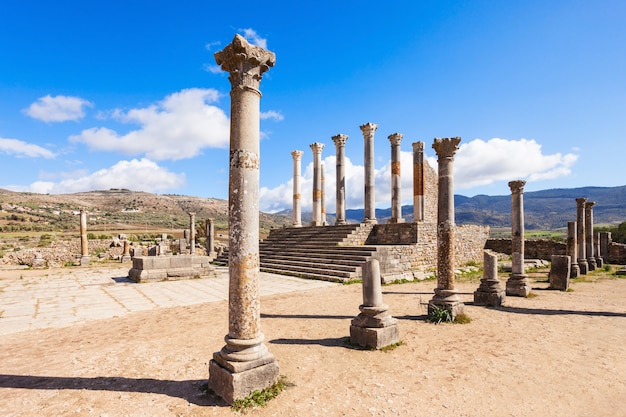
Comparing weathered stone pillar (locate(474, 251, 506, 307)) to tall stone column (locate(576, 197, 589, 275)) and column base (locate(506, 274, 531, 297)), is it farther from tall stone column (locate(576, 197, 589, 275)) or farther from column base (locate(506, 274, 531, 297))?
tall stone column (locate(576, 197, 589, 275))

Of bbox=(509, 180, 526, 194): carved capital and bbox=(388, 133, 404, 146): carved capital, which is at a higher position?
bbox=(388, 133, 404, 146): carved capital

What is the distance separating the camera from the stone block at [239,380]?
13.0 ft

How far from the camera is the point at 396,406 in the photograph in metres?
3.94

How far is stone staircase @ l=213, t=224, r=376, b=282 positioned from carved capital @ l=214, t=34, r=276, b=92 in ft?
29.1

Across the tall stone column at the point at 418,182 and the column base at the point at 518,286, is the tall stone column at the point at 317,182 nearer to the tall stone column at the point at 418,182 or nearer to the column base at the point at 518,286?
the tall stone column at the point at 418,182

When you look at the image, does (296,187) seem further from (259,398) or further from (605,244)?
(605,244)

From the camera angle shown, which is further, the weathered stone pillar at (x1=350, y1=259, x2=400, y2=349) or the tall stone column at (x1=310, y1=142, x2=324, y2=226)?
the tall stone column at (x1=310, y1=142, x2=324, y2=226)

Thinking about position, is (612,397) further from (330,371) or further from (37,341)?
(37,341)

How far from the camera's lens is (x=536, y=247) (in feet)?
78.1

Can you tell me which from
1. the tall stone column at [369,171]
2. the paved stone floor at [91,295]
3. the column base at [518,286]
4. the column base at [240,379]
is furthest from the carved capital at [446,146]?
the tall stone column at [369,171]

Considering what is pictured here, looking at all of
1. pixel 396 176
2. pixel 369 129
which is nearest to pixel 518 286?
pixel 396 176

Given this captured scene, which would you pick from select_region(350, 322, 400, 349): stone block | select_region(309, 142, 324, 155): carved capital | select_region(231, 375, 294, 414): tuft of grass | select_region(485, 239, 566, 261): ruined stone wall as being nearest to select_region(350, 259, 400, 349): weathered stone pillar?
select_region(350, 322, 400, 349): stone block

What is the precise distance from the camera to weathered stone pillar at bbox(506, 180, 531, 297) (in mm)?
10841

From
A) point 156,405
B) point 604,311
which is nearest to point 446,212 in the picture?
point 604,311
